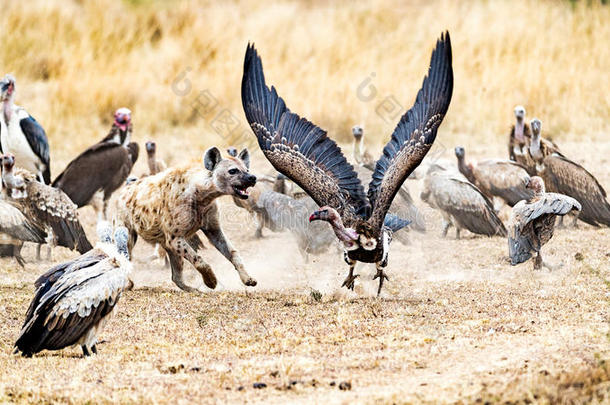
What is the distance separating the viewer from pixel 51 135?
555 inches

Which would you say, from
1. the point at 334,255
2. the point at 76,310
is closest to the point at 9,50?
the point at 334,255

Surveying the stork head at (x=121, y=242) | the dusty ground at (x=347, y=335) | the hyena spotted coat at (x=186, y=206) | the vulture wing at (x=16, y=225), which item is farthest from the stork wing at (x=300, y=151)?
the vulture wing at (x=16, y=225)

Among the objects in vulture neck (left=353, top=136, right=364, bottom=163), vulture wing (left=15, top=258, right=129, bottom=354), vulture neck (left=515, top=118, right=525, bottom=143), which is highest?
vulture neck (left=515, top=118, right=525, bottom=143)

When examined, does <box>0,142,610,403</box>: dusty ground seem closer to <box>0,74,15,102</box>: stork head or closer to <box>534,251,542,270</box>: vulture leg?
<box>534,251,542,270</box>: vulture leg

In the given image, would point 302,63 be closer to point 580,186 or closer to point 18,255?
point 580,186

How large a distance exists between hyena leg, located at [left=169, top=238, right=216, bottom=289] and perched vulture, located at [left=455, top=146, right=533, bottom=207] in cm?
366

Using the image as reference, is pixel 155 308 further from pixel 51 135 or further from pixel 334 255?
pixel 51 135

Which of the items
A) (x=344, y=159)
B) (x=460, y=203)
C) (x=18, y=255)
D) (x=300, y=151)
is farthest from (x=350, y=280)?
(x=18, y=255)

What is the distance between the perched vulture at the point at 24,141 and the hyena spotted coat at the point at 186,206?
93.9 inches

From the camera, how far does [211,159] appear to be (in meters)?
8.07

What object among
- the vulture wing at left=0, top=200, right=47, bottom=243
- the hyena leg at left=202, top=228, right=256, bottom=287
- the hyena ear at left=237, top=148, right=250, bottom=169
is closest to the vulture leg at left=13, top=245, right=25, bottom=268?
the vulture wing at left=0, top=200, right=47, bottom=243

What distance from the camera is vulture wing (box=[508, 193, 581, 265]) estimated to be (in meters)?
8.39

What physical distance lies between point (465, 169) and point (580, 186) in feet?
4.12

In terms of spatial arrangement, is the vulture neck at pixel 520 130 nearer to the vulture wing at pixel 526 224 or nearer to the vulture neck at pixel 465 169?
the vulture neck at pixel 465 169
